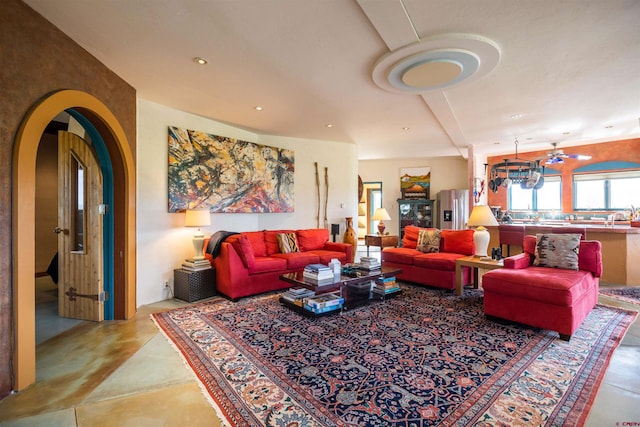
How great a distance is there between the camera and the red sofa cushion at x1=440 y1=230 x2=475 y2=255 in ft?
14.9

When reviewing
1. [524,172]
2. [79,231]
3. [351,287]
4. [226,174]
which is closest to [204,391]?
[351,287]

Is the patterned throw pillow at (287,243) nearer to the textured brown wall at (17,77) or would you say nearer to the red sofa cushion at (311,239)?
the red sofa cushion at (311,239)

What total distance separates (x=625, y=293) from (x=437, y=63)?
4253 mm

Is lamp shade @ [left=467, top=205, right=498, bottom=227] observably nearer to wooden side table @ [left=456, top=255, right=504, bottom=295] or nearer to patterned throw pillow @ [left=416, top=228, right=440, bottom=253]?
wooden side table @ [left=456, top=255, right=504, bottom=295]

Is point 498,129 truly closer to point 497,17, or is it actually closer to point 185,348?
point 497,17

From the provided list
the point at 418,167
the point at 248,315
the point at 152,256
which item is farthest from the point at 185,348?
the point at 418,167

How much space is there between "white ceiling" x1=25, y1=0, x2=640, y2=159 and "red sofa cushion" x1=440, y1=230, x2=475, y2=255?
1806 mm

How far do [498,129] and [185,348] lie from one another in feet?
19.1

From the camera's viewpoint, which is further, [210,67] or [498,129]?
[498,129]

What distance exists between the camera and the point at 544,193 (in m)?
7.88

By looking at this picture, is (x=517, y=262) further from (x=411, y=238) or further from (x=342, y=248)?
(x=342, y=248)

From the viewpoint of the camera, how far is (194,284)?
3.91 m

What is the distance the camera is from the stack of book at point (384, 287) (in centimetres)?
384

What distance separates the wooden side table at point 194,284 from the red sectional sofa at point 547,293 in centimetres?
332
